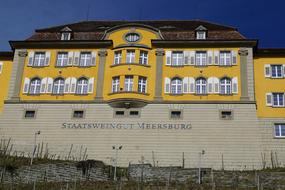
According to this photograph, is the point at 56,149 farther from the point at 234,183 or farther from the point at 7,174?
the point at 234,183

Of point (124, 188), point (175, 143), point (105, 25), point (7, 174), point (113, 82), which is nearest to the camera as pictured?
point (124, 188)

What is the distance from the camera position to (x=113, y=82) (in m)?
50.3

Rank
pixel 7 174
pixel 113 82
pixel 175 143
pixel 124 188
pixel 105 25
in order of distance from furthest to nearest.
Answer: pixel 105 25, pixel 113 82, pixel 175 143, pixel 7 174, pixel 124 188

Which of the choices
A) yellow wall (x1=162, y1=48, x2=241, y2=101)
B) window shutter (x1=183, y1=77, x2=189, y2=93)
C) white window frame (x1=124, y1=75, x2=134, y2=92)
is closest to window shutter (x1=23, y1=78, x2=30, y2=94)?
white window frame (x1=124, y1=75, x2=134, y2=92)

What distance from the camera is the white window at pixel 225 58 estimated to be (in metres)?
50.3

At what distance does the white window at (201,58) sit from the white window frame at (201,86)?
5.52 ft

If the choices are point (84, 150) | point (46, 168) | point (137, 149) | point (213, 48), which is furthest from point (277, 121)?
point (46, 168)

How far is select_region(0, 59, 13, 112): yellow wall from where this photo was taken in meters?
51.9

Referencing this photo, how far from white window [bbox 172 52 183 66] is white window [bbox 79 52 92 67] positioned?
316 inches

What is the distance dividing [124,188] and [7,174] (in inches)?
364

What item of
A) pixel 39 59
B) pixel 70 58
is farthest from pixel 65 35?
pixel 39 59

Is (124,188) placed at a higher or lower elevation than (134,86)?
lower

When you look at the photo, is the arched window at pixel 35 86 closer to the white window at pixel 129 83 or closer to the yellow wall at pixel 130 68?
the yellow wall at pixel 130 68

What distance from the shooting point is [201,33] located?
171ft
